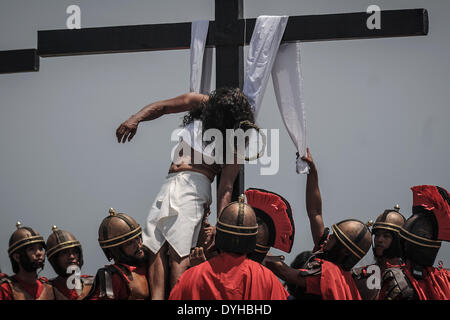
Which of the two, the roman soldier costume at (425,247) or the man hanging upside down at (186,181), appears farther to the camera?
the man hanging upside down at (186,181)

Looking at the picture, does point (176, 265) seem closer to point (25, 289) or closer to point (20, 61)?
point (25, 289)

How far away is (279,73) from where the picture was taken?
625 cm

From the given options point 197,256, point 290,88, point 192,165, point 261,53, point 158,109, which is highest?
point 261,53

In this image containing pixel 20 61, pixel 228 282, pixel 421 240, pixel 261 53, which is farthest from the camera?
pixel 20 61

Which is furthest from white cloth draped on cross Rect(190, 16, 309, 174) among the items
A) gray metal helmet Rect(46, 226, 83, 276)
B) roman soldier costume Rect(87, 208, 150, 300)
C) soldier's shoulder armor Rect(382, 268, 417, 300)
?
gray metal helmet Rect(46, 226, 83, 276)

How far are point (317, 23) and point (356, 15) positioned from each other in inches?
12.4

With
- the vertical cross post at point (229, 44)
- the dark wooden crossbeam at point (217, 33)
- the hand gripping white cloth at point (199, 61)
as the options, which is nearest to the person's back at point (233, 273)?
the hand gripping white cloth at point (199, 61)

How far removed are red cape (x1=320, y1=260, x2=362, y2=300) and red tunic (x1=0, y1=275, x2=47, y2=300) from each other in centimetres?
197

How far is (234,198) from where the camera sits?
5910 millimetres

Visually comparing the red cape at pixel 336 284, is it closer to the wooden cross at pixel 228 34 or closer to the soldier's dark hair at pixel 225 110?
the wooden cross at pixel 228 34

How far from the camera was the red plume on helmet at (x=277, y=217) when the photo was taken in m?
5.58

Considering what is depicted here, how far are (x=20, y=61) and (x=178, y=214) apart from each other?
2456mm

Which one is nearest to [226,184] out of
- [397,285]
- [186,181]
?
[186,181]

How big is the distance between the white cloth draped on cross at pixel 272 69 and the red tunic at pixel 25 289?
6.69 ft
